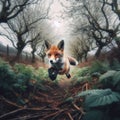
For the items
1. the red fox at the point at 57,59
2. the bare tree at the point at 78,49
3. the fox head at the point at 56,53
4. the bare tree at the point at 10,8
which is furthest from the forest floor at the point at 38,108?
the bare tree at the point at 10,8

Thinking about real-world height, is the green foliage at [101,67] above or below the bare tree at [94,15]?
below

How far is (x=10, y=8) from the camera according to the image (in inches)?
1000

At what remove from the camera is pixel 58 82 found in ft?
36.3

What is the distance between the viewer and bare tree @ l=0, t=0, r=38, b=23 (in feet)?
76.5

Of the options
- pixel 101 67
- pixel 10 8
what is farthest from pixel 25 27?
pixel 101 67

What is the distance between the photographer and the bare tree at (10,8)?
76.5 feet

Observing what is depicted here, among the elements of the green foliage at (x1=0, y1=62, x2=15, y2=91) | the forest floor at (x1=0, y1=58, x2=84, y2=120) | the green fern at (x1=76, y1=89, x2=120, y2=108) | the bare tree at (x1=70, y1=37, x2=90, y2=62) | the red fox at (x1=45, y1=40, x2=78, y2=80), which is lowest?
the forest floor at (x1=0, y1=58, x2=84, y2=120)

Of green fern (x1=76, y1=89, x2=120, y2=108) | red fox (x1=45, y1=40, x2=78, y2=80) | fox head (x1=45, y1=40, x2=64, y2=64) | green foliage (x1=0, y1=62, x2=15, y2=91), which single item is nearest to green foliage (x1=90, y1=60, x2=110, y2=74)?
red fox (x1=45, y1=40, x2=78, y2=80)

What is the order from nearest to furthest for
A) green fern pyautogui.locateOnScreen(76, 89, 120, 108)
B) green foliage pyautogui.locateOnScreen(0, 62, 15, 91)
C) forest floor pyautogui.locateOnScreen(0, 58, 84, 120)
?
green fern pyautogui.locateOnScreen(76, 89, 120, 108) → forest floor pyautogui.locateOnScreen(0, 58, 84, 120) → green foliage pyautogui.locateOnScreen(0, 62, 15, 91)

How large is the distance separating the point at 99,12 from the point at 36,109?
20.7 meters

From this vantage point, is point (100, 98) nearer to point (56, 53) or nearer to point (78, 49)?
point (56, 53)

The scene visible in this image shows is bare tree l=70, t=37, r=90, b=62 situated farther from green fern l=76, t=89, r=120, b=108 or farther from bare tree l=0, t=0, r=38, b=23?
green fern l=76, t=89, r=120, b=108

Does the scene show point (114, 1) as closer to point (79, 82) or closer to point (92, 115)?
point (79, 82)

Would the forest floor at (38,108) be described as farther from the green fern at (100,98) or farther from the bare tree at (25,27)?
the bare tree at (25,27)
